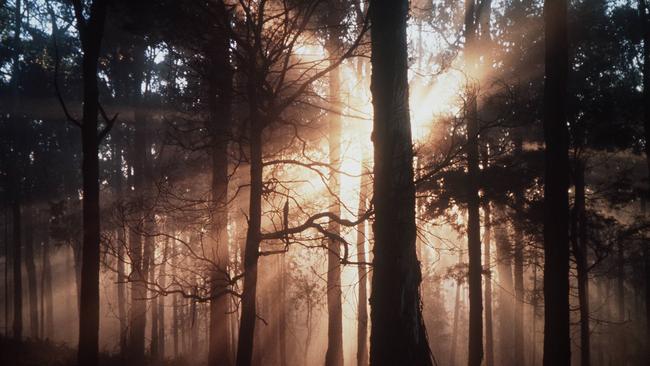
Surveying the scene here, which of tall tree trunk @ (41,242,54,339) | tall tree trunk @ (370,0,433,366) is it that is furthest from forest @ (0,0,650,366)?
tall tree trunk @ (41,242,54,339)

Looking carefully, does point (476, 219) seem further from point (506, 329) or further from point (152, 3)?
point (506, 329)

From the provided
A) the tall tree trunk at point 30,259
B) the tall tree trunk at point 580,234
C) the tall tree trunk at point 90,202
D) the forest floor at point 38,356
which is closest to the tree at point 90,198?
the tall tree trunk at point 90,202

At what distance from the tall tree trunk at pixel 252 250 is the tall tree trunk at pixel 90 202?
3.36 meters

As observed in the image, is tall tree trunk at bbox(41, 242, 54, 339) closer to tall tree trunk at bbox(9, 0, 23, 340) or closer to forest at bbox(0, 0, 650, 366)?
forest at bbox(0, 0, 650, 366)

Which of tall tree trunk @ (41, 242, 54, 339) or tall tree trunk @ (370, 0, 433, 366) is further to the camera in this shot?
tall tree trunk @ (41, 242, 54, 339)

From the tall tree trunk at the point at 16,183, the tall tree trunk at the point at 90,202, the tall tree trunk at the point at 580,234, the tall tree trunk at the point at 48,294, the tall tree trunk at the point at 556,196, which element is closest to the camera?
the tall tree trunk at the point at 90,202

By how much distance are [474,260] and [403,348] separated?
8.42 metres

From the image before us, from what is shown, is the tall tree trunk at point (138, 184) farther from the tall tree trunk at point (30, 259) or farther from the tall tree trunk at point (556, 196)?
the tall tree trunk at point (30, 259)

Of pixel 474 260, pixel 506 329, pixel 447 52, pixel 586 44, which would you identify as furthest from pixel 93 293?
pixel 506 329

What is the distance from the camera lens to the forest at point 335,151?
4957 millimetres

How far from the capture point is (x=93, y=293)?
7117 mm

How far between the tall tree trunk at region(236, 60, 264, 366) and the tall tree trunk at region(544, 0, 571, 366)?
564cm

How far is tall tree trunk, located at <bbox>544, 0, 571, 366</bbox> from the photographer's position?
24.0ft

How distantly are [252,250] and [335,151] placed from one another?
4.97 m
